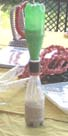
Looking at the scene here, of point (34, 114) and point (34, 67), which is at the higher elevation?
point (34, 67)

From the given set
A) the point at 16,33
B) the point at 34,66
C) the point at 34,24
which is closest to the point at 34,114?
the point at 34,66

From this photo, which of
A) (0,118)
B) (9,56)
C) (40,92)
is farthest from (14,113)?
(9,56)

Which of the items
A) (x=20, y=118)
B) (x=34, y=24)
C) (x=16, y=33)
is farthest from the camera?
(x=16, y=33)

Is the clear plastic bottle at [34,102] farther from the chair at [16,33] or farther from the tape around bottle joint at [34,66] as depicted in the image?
the chair at [16,33]

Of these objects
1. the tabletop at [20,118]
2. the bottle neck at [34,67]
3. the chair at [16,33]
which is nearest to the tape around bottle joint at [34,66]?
the bottle neck at [34,67]

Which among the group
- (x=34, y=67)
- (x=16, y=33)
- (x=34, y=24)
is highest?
(x=34, y=24)

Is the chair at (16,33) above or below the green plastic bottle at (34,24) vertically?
below

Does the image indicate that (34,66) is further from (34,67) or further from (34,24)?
(34,24)

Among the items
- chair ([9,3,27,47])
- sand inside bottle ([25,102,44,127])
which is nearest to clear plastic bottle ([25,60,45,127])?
sand inside bottle ([25,102,44,127])

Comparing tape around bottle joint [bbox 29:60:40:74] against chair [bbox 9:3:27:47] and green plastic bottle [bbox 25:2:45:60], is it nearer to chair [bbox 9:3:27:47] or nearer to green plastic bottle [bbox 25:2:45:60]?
green plastic bottle [bbox 25:2:45:60]

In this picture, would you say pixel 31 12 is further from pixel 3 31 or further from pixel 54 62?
pixel 3 31

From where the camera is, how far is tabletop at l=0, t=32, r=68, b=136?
88 centimetres

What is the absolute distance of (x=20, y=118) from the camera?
0.96 metres

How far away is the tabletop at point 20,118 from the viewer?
2.89ft
